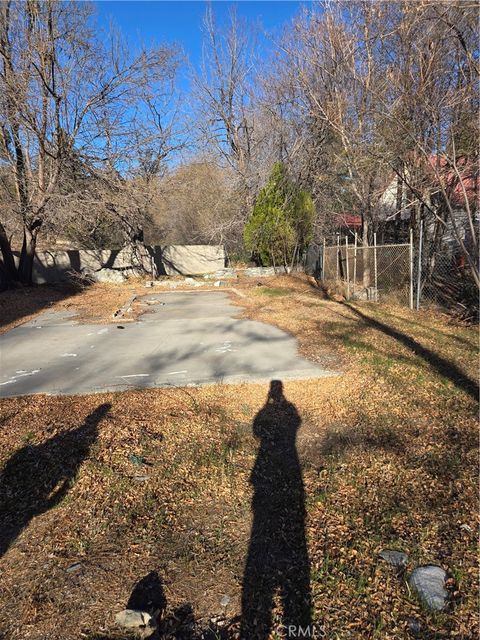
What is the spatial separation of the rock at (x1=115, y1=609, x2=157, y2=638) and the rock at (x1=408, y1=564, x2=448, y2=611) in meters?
1.40

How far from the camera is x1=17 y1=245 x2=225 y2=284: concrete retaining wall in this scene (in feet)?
62.7

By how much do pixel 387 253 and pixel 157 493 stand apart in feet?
37.2

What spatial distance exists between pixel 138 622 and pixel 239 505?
1069mm

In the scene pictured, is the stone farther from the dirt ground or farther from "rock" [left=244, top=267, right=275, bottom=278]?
"rock" [left=244, top=267, right=275, bottom=278]

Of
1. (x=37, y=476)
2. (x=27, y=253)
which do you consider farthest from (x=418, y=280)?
(x=27, y=253)

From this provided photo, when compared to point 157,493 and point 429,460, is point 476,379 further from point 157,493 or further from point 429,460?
point 157,493

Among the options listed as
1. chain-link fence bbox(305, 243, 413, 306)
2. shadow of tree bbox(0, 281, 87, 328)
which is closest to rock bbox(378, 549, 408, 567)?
chain-link fence bbox(305, 243, 413, 306)

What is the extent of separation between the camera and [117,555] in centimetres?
245

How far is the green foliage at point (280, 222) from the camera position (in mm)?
18250

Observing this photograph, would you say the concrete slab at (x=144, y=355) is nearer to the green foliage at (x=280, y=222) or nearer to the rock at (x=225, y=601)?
the rock at (x=225, y=601)

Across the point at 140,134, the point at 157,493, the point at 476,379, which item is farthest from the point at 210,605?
the point at 140,134

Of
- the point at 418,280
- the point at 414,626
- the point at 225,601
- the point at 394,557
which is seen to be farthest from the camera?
the point at 418,280

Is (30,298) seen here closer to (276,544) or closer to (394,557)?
(276,544)

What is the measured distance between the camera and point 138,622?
1.98m
